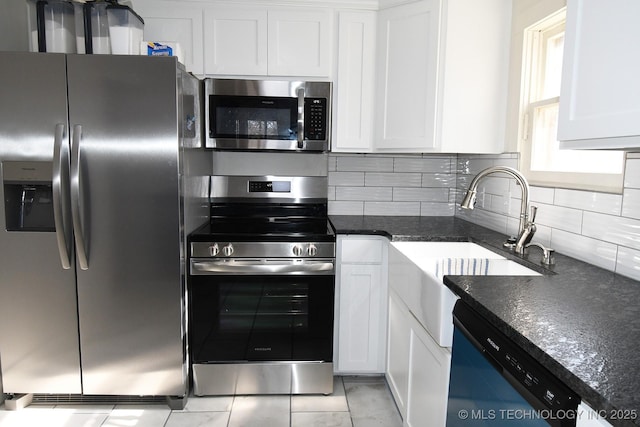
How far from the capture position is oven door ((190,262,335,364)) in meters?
2.17

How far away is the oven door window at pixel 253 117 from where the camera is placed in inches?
94.8

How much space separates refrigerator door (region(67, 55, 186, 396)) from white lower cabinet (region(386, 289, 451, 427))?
107 cm

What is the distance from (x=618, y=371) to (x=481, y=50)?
1896 mm

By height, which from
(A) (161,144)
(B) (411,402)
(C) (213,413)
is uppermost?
(A) (161,144)

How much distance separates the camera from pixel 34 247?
201 centimetres

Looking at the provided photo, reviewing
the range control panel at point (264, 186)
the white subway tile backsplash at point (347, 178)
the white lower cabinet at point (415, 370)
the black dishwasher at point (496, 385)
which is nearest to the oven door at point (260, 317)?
the white lower cabinet at point (415, 370)

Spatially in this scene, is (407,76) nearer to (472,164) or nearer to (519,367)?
(472,164)

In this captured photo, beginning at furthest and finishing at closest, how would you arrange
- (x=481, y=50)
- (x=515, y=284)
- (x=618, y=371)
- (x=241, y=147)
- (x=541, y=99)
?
(x=241, y=147) < (x=481, y=50) < (x=541, y=99) < (x=515, y=284) < (x=618, y=371)

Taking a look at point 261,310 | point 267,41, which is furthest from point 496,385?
point 267,41

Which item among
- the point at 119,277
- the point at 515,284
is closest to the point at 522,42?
the point at 515,284

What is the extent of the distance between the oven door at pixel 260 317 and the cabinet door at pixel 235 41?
1.20 metres

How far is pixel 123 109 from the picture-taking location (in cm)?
195

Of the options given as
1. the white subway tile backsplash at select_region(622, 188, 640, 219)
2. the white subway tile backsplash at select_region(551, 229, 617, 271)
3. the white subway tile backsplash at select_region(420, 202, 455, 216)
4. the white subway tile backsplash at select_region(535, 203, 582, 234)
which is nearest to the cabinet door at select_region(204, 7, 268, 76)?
Result: the white subway tile backsplash at select_region(420, 202, 455, 216)

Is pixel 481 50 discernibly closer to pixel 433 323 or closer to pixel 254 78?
pixel 254 78
